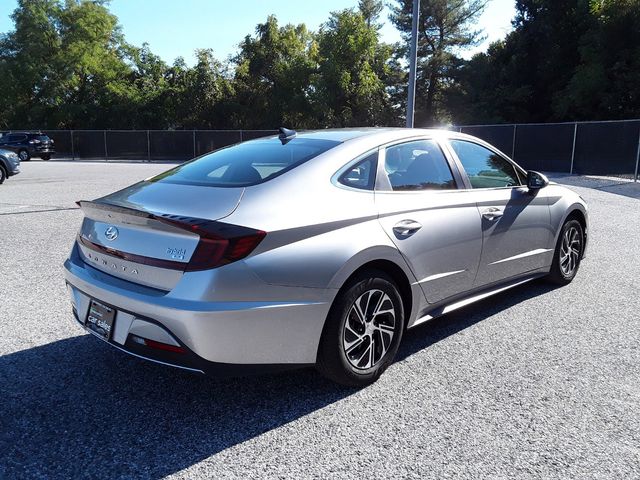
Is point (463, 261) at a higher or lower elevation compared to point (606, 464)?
higher

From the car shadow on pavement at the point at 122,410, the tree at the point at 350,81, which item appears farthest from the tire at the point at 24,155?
the car shadow on pavement at the point at 122,410

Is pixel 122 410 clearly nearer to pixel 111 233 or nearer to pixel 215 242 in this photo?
pixel 111 233

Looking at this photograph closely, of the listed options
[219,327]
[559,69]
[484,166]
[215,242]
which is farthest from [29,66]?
[219,327]

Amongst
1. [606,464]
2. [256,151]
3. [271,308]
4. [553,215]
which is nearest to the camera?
[606,464]

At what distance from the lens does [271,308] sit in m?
2.83

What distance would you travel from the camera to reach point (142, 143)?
116 ft

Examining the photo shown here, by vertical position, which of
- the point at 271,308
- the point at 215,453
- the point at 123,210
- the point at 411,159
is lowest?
the point at 215,453

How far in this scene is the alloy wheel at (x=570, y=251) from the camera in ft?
17.8

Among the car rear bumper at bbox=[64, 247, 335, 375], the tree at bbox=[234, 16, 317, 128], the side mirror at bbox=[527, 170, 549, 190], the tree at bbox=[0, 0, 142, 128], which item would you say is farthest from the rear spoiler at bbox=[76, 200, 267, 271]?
the tree at bbox=[0, 0, 142, 128]

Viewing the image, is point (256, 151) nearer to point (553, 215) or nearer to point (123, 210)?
point (123, 210)

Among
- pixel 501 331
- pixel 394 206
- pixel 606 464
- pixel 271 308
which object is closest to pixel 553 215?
pixel 501 331

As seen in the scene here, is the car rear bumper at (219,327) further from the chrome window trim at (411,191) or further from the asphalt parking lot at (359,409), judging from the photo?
the chrome window trim at (411,191)

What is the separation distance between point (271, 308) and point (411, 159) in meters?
1.71

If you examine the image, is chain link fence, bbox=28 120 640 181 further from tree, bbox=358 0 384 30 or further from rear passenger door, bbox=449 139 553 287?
tree, bbox=358 0 384 30
